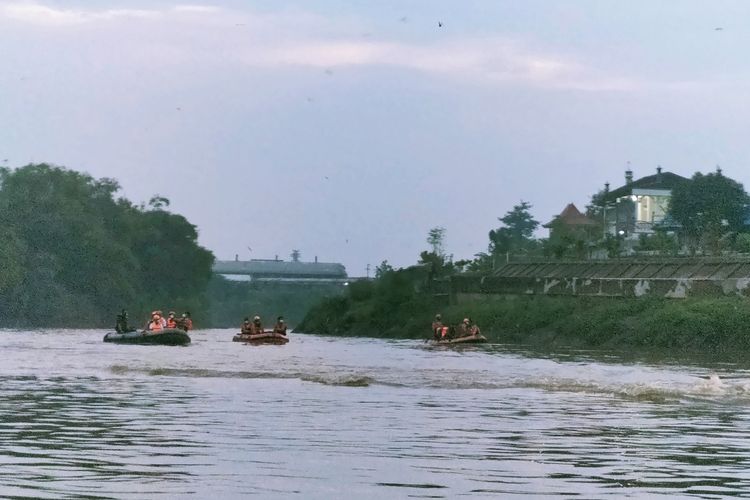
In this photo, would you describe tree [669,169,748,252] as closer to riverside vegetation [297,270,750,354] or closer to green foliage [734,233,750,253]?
green foliage [734,233,750,253]

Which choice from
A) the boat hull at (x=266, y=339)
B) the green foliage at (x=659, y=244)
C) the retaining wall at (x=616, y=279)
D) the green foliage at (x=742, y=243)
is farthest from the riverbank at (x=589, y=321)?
the boat hull at (x=266, y=339)

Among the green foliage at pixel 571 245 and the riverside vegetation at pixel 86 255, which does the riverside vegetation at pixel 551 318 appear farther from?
the riverside vegetation at pixel 86 255

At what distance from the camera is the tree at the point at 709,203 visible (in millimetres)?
101000

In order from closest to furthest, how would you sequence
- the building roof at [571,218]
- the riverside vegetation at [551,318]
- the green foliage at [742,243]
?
1. the riverside vegetation at [551,318]
2. the green foliage at [742,243]
3. the building roof at [571,218]

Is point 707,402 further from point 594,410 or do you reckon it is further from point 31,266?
point 31,266

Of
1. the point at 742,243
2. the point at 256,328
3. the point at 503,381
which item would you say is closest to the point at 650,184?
the point at 742,243

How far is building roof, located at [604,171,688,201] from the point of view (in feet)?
400

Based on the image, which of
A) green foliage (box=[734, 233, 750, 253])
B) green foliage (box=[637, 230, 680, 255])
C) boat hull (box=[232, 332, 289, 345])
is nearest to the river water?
boat hull (box=[232, 332, 289, 345])

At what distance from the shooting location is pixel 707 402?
27.5 meters

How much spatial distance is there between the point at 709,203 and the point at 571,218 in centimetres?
4421

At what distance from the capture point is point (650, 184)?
12338cm

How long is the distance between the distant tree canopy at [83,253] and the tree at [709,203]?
166 ft

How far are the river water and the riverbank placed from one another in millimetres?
28910

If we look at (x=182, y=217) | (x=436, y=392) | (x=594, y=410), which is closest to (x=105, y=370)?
(x=436, y=392)
